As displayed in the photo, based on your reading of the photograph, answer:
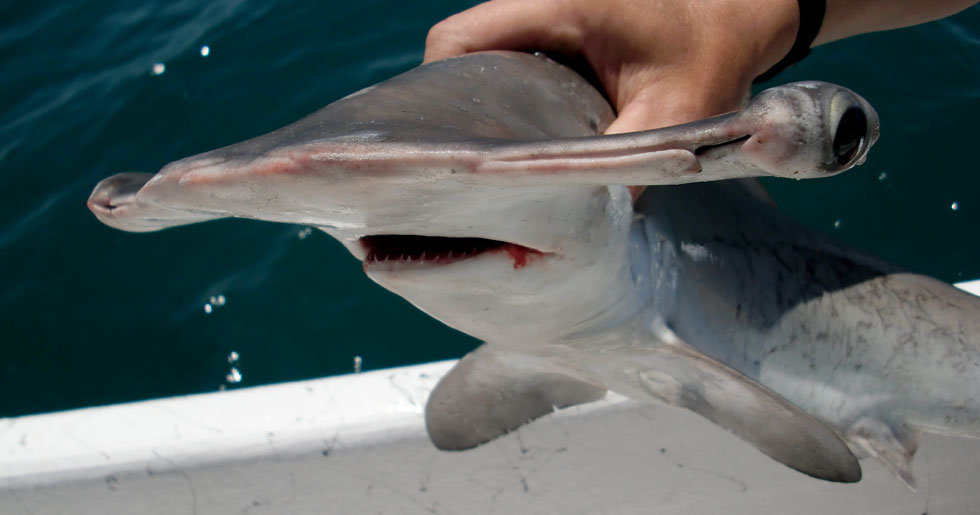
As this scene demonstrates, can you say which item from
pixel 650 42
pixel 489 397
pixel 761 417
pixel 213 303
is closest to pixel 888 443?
pixel 761 417

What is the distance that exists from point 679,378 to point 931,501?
1.32 meters

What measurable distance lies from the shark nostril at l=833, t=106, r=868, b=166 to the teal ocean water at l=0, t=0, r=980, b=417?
11.1 feet

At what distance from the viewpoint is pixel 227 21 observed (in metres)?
6.31

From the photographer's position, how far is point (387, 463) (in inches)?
95.7

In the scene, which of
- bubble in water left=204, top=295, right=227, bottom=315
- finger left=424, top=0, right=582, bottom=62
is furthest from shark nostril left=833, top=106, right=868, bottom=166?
bubble in water left=204, top=295, right=227, bottom=315

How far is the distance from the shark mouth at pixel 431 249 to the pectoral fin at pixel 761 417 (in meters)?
0.59

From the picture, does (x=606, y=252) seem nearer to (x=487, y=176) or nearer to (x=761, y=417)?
(x=761, y=417)

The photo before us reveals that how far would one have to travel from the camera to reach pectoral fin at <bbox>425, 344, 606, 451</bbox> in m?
2.26

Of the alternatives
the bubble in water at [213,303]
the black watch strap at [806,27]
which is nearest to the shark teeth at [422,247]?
the black watch strap at [806,27]

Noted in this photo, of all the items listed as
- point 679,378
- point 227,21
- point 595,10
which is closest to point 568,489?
point 679,378

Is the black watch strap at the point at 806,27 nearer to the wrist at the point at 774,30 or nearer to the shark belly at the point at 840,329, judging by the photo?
the wrist at the point at 774,30

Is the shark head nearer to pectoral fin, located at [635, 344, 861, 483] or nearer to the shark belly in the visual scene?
pectoral fin, located at [635, 344, 861, 483]

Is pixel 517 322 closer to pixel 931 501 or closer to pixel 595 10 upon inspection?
pixel 595 10

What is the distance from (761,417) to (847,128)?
3.57ft
